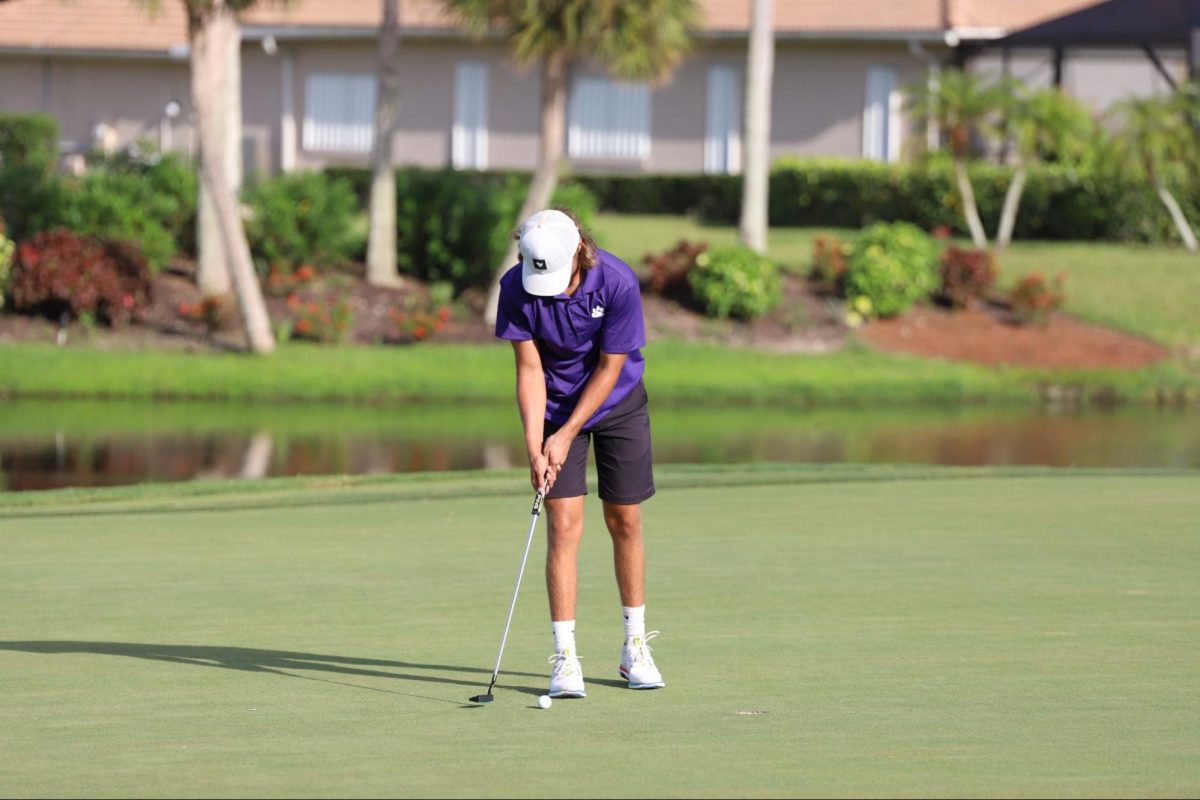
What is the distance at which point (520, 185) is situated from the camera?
89.9ft

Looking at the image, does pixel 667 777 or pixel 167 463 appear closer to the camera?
pixel 667 777

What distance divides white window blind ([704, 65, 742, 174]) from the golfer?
30.1 meters

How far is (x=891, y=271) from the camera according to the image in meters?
26.0

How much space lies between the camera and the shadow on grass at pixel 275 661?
22.9 ft

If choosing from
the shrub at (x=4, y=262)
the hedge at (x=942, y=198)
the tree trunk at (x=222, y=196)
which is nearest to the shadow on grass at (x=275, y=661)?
the tree trunk at (x=222, y=196)

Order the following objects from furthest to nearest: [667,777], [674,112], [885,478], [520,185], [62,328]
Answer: [674,112]
[520,185]
[62,328]
[885,478]
[667,777]

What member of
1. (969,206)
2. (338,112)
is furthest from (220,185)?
(338,112)

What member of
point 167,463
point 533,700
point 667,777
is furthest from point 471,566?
point 167,463

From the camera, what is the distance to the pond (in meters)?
17.4

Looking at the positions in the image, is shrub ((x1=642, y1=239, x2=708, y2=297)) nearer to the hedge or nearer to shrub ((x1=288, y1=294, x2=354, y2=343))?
shrub ((x1=288, y1=294, x2=354, y2=343))

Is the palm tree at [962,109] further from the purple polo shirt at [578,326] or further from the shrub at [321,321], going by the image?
the purple polo shirt at [578,326]

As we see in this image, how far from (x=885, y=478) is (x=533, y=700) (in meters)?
8.30

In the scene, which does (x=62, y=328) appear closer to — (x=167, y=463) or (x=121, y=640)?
(x=167, y=463)

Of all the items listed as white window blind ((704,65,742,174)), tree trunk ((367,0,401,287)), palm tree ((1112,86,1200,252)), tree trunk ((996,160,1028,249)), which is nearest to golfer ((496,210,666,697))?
tree trunk ((367,0,401,287))
